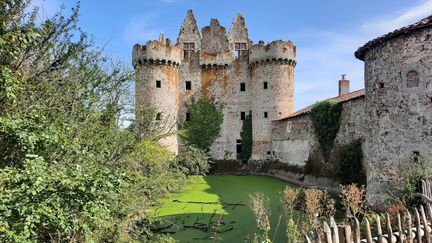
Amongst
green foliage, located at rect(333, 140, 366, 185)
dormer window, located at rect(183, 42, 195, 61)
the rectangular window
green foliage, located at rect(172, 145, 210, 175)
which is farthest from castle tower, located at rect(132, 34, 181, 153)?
green foliage, located at rect(333, 140, 366, 185)

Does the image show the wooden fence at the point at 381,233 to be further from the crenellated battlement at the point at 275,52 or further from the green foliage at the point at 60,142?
the crenellated battlement at the point at 275,52

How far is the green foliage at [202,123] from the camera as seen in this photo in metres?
28.2

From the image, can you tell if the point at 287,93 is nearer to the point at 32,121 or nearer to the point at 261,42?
the point at 261,42

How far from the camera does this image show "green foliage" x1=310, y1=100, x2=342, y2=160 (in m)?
17.9

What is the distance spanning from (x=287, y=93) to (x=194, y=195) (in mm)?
13349

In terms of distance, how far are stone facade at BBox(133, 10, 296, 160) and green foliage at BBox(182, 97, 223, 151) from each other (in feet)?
1.93

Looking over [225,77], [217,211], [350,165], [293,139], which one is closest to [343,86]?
[293,139]

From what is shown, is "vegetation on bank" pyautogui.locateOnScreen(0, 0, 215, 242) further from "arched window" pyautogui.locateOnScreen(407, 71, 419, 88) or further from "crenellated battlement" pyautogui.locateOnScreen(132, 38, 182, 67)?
"crenellated battlement" pyautogui.locateOnScreen(132, 38, 182, 67)

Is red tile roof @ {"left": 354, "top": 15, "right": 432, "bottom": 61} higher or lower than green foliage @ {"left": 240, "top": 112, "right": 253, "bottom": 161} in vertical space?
higher

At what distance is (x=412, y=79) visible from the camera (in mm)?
9664

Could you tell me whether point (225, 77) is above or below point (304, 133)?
above

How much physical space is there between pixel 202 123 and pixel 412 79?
65.7 feet

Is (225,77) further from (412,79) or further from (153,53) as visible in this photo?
(412,79)

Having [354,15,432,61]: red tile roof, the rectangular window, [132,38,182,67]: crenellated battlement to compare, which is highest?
[132,38,182,67]: crenellated battlement
